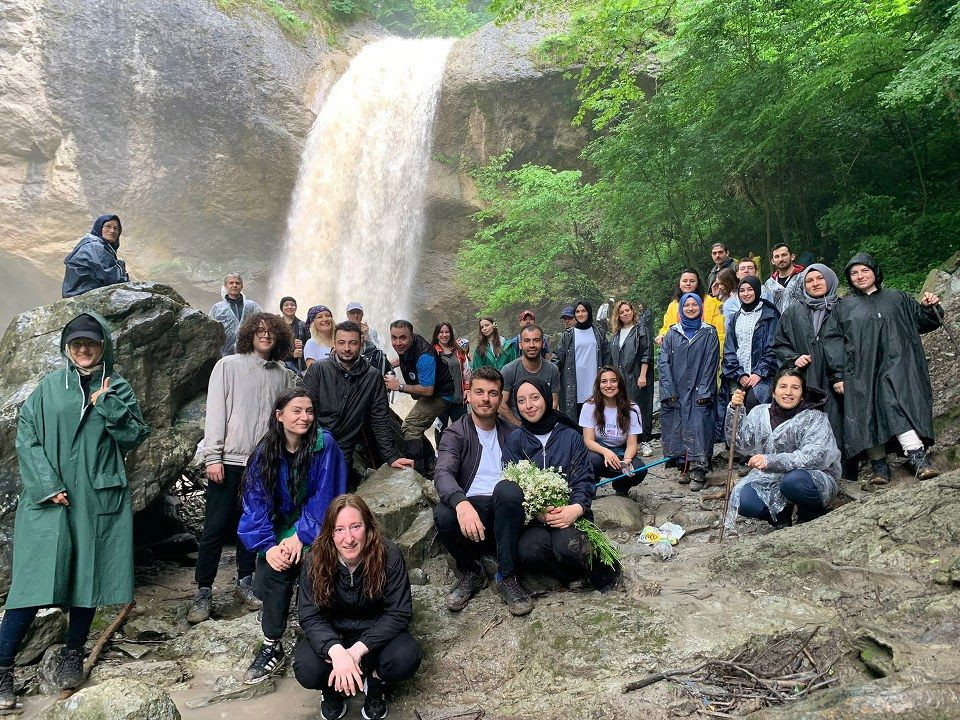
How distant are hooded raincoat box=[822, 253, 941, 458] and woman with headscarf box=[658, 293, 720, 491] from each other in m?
1.20

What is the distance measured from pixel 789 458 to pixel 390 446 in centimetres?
307

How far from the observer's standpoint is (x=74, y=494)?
389cm

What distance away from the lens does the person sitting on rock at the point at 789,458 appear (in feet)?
15.5

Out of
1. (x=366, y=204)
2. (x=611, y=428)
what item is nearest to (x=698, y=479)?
(x=611, y=428)

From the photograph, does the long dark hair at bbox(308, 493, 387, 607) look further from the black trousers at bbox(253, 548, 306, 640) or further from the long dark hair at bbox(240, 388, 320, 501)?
the long dark hair at bbox(240, 388, 320, 501)

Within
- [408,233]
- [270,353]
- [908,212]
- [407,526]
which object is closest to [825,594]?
[407,526]

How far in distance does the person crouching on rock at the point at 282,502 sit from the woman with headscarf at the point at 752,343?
167 inches

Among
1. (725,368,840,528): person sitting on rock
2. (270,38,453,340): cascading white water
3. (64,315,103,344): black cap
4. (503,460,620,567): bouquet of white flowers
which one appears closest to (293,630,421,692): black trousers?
(503,460,620,567): bouquet of white flowers

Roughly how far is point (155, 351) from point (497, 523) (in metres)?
3.95

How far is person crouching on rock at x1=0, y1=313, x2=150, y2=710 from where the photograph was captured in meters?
3.71

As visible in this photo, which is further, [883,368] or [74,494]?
[883,368]

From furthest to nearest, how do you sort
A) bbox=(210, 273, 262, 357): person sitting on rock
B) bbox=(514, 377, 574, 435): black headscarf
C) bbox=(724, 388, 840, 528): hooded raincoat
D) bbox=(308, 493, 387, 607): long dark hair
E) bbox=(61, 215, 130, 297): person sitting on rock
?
bbox=(210, 273, 262, 357): person sitting on rock < bbox=(61, 215, 130, 297): person sitting on rock < bbox=(724, 388, 840, 528): hooded raincoat < bbox=(514, 377, 574, 435): black headscarf < bbox=(308, 493, 387, 607): long dark hair

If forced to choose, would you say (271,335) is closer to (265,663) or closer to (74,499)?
(74,499)

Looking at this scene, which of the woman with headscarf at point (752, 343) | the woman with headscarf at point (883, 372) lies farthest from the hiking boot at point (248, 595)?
the woman with headscarf at point (883, 372)
